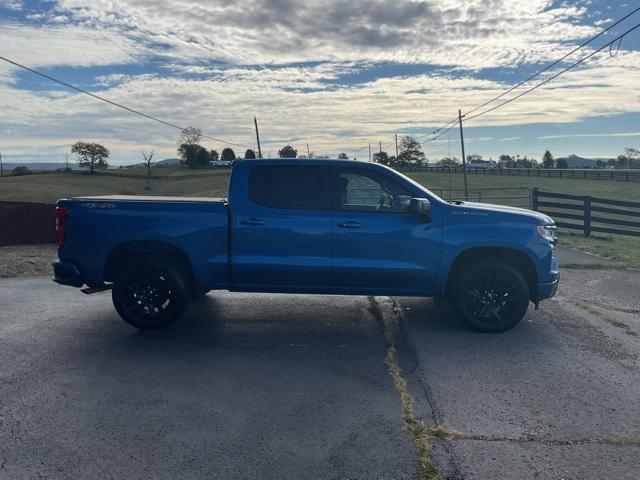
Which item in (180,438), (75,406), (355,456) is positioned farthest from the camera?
(75,406)

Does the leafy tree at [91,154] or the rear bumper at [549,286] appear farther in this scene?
the leafy tree at [91,154]

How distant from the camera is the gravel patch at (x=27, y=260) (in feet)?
32.6

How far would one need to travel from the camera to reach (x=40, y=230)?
1248cm

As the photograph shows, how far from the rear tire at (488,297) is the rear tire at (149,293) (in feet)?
10.6

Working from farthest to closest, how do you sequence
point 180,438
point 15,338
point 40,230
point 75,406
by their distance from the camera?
point 40,230 → point 15,338 → point 75,406 → point 180,438

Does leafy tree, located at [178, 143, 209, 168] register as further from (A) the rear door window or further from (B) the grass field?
(A) the rear door window

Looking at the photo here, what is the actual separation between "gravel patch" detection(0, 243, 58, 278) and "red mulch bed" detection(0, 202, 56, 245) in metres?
0.28

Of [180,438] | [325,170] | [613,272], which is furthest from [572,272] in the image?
[180,438]

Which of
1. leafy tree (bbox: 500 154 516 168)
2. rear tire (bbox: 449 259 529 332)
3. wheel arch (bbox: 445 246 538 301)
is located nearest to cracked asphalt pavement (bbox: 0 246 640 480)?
rear tire (bbox: 449 259 529 332)

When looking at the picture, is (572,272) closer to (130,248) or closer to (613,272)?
(613,272)

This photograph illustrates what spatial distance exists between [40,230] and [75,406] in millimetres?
9687

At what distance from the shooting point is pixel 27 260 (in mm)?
10641

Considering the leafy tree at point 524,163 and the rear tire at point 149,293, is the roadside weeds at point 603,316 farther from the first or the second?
the leafy tree at point 524,163

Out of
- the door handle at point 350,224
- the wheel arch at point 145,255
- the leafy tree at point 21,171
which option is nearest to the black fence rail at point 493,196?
the door handle at point 350,224
